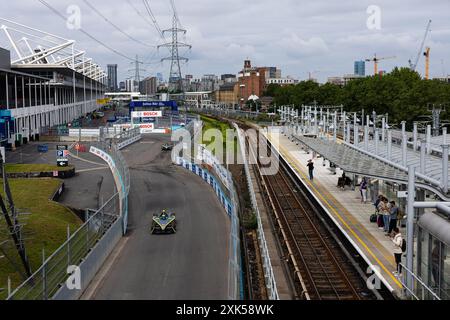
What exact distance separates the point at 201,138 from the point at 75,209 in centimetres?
3089

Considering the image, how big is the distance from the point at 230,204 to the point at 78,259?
8.18m

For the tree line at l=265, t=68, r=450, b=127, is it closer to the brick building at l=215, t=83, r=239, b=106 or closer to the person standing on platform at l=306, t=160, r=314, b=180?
the person standing on platform at l=306, t=160, r=314, b=180

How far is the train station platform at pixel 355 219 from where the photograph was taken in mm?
14992

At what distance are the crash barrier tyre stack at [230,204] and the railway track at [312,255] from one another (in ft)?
5.98

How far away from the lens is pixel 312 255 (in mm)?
17781

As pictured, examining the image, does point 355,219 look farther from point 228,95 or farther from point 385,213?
point 228,95

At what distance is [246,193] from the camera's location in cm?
2942

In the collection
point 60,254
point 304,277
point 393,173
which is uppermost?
point 393,173

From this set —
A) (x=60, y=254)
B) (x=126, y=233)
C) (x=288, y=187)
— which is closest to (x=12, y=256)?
(x=126, y=233)

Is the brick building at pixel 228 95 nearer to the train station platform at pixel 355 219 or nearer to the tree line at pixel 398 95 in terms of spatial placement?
the tree line at pixel 398 95

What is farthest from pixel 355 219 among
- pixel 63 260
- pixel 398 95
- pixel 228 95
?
pixel 228 95

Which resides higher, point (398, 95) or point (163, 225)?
point (398, 95)

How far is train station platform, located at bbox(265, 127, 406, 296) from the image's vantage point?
Answer: 15.0 m
